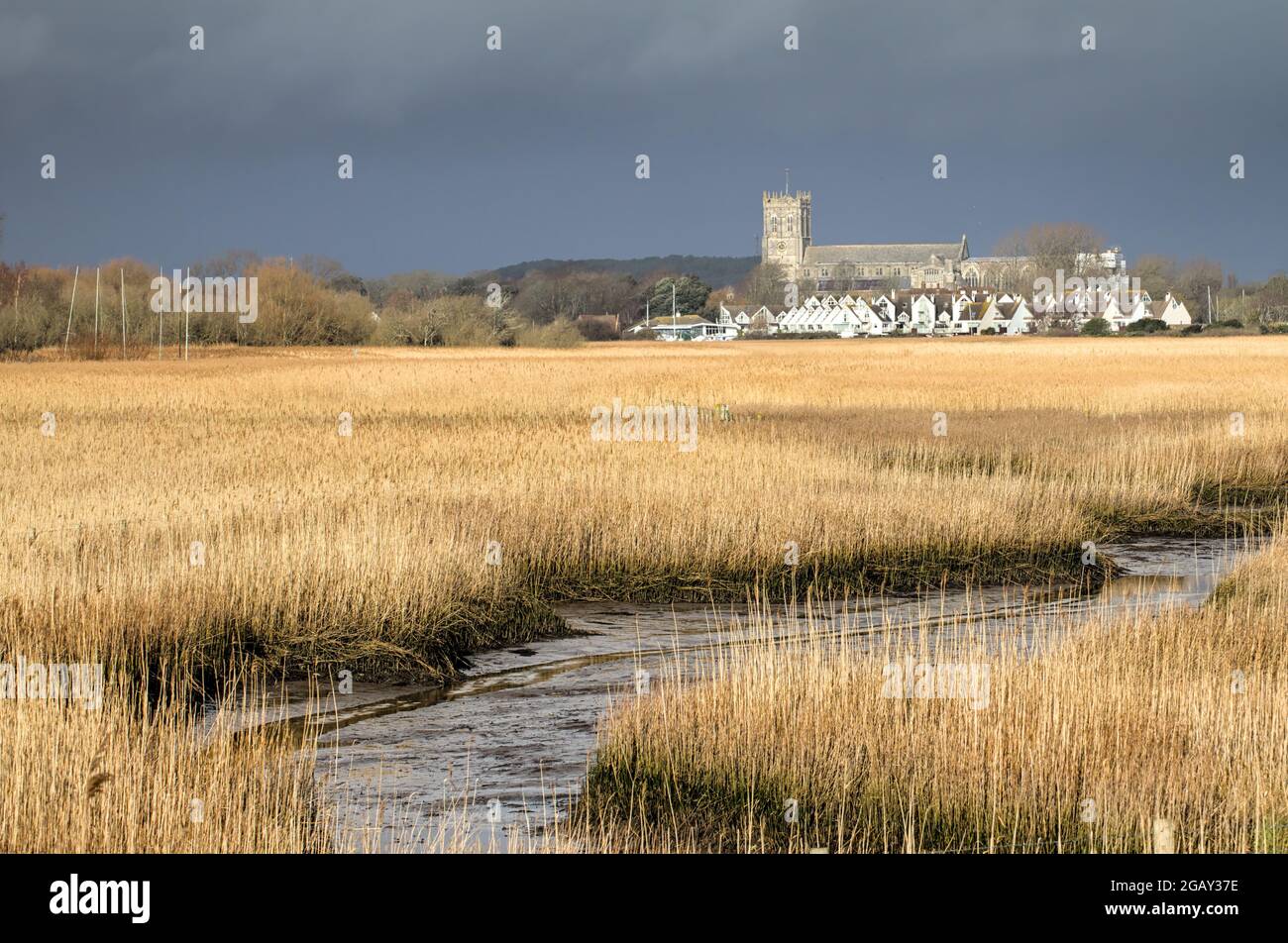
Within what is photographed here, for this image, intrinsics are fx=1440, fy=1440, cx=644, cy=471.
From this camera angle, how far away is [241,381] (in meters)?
51.6

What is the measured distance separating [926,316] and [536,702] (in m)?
157

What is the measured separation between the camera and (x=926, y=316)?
164625 mm

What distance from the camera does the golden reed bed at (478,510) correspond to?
12.8 m

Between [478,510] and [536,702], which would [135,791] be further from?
[478,510]

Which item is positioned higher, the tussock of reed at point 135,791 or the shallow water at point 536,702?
the tussock of reed at point 135,791

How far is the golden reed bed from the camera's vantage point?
12758mm

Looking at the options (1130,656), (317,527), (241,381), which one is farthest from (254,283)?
(1130,656)

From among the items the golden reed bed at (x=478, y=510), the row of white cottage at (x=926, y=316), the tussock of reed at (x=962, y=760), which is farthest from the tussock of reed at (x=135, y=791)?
the row of white cottage at (x=926, y=316)

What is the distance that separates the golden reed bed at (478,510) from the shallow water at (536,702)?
675 mm

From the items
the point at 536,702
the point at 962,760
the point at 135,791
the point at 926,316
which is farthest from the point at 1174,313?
the point at 135,791

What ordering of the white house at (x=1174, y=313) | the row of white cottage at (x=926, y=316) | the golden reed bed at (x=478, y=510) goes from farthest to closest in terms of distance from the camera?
the white house at (x=1174, y=313) < the row of white cottage at (x=926, y=316) < the golden reed bed at (x=478, y=510)

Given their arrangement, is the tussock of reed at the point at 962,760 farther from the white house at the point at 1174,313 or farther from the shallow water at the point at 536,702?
the white house at the point at 1174,313
